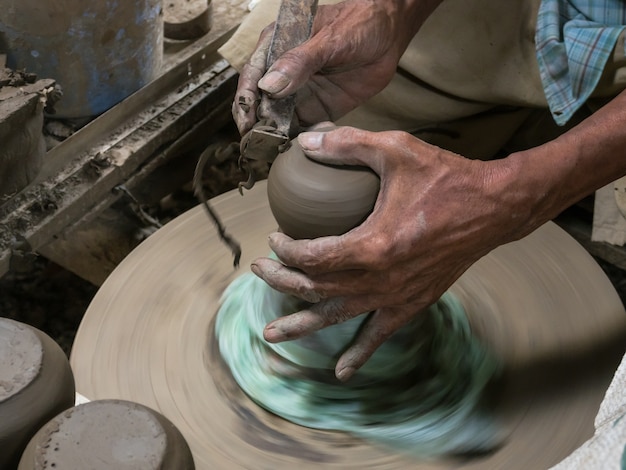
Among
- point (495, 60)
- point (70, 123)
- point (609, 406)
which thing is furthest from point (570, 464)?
point (70, 123)

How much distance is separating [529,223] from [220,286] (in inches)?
21.7

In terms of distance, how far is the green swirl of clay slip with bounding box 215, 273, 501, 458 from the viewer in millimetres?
1210

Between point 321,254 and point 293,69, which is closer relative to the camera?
point 321,254

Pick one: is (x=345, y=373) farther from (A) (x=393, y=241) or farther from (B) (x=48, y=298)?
(B) (x=48, y=298)

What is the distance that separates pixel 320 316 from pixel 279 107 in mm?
329

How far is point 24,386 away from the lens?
93 cm

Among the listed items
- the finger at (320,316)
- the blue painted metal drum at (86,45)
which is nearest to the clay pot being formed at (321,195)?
the finger at (320,316)

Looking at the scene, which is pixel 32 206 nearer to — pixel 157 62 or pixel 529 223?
pixel 157 62

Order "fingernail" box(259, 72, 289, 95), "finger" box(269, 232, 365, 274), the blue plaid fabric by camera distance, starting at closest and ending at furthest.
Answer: "finger" box(269, 232, 365, 274) < "fingernail" box(259, 72, 289, 95) < the blue plaid fabric

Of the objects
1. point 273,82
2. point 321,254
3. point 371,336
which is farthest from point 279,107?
point 371,336

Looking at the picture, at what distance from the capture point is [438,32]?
1754 millimetres

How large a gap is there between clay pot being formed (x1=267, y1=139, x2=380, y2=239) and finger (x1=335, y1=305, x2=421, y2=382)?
0.57ft

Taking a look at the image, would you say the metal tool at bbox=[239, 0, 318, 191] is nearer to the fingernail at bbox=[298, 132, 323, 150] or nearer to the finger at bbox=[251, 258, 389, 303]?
the fingernail at bbox=[298, 132, 323, 150]

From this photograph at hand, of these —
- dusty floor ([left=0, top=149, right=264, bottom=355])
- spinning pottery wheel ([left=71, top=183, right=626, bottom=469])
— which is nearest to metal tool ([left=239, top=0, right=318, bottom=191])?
spinning pottery wheel ([left=71, top=183, right=626, bottom=469])
